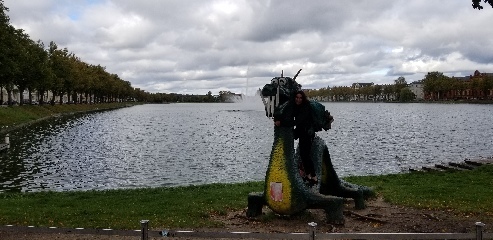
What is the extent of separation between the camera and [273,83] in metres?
11.4

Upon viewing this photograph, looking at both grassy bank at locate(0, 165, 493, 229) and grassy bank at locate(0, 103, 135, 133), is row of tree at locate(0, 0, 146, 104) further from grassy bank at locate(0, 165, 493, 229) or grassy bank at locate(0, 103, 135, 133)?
grassy bank at locate(0, 165, 493, 229)

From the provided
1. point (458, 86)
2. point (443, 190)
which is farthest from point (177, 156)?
point (458, 86)

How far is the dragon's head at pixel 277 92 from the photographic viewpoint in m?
11.3

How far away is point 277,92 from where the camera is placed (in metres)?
11.3

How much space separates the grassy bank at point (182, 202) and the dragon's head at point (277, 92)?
313 cm

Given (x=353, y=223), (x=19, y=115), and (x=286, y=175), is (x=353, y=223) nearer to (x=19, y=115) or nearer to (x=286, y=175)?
(x=286, y=175)

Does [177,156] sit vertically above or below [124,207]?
below

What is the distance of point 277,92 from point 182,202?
5.59m

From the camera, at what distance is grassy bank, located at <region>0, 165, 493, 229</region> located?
39.8 feet

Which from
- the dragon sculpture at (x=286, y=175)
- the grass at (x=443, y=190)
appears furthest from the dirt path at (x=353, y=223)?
the grass at (x=443, y=190)

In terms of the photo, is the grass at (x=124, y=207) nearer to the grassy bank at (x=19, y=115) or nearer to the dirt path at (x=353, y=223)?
the dirt path at (x=353, y=223)

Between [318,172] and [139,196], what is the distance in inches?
295

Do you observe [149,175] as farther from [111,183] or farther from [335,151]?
[335,151]

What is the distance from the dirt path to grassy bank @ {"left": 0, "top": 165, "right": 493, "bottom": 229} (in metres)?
0.60
